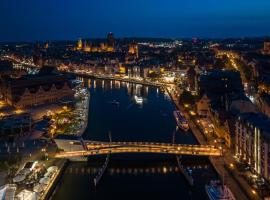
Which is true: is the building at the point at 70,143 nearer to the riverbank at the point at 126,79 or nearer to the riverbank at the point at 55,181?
the riverbank at the point at 55,181

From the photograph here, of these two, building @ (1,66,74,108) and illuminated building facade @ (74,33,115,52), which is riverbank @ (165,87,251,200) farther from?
illuminated building facade @ (74,33,115,52)

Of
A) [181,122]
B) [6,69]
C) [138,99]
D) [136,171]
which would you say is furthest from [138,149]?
[6,69]

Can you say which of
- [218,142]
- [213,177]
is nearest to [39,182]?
[213,177]

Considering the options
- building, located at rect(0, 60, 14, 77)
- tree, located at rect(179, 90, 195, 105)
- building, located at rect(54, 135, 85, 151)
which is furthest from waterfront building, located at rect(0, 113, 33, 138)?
building, located at rect(0, 60, 14, 77)

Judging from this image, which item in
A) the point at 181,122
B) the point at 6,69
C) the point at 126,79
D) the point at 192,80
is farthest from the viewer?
the point at 126,79

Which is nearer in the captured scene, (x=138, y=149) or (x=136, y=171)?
(x=136, y=171)

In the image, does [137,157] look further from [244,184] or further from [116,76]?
[116,76]

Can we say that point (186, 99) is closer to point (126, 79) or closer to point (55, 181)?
point (55, 181)
